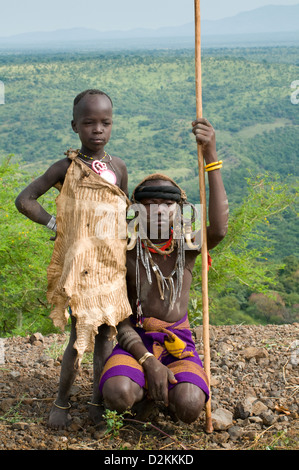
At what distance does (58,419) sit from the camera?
344cm

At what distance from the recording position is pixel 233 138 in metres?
42.2

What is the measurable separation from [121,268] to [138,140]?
39704 mm

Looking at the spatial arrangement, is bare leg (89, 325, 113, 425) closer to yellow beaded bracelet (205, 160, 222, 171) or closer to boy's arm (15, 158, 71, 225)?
boy's arm (15, 158, 71, 225)

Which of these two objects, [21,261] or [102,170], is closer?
[102,170]

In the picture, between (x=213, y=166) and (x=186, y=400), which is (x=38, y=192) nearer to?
(x=213, y=166)

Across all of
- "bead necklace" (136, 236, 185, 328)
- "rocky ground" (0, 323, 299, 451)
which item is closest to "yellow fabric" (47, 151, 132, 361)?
"bead necklace" (136, 236, 185, 328)

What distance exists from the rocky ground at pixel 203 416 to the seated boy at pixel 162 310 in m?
0.24

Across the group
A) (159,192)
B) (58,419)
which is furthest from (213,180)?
(58,419)

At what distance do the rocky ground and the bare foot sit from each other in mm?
38

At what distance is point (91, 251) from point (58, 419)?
1049 mm

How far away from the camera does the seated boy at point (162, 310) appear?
3.13 m

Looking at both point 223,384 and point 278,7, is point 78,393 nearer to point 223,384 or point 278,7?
point 223,384

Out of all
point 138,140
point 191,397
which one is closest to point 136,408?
point 191,397

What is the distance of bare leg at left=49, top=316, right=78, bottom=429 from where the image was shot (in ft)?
10.9
